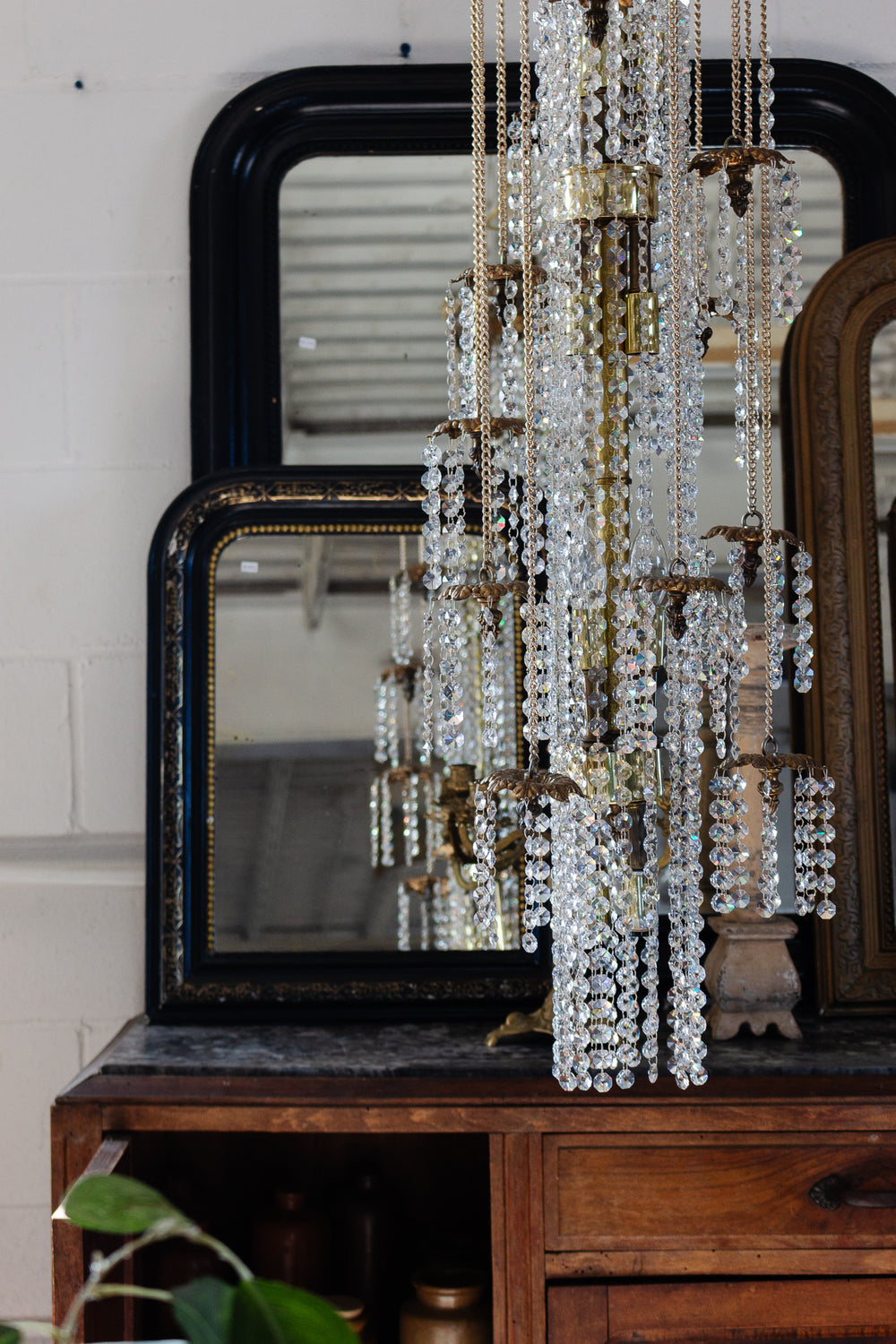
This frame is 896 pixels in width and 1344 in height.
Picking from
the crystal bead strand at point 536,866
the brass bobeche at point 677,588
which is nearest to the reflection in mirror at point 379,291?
the brass bobeche at point 677,588

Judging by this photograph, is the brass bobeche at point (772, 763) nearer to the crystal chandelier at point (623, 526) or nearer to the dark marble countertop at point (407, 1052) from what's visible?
the crystal chandelier at point (623, 526)

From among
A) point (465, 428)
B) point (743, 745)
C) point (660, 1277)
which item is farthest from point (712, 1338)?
point (465, 428)

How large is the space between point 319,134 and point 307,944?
1060 mm

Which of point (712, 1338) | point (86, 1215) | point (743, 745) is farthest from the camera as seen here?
point (743, 745)

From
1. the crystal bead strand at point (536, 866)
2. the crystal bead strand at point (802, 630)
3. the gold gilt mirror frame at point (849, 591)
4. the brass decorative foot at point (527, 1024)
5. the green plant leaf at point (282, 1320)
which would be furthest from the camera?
the gold gilt mirror frame at point (849, 591)

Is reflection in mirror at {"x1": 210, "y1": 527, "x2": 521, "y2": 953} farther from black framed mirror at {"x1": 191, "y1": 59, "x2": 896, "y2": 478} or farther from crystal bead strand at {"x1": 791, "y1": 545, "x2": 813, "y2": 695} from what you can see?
crystal bead strand at {"x1": 791, "y1": 545, "x2": 813, "y2": 695}

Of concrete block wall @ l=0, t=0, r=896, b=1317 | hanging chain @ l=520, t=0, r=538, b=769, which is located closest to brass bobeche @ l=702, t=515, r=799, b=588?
hanging chain @ l=520, t=0, r=538, b=769

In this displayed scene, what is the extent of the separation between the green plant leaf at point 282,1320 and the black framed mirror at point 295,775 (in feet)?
3.56

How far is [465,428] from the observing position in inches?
48.6

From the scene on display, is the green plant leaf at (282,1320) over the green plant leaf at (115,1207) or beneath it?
beneath

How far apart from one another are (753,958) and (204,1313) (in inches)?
41.9

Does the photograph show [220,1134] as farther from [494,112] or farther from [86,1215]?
[494,112]

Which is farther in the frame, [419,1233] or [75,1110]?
[419,1233]

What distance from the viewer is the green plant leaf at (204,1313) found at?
0.41 m
